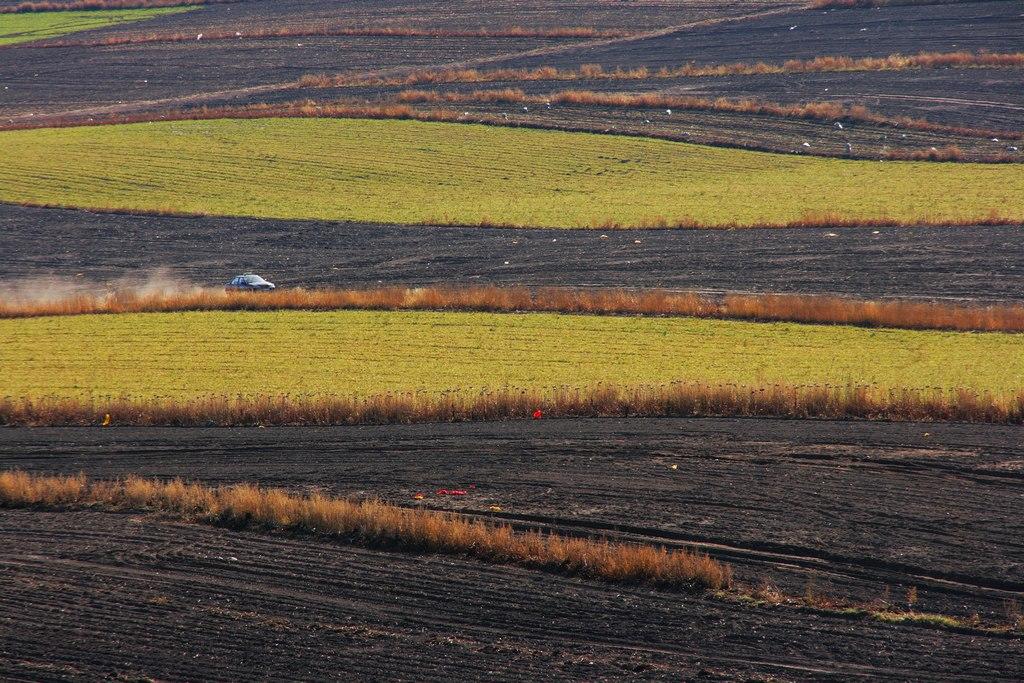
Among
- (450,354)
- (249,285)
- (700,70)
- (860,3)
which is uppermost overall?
(860,3)

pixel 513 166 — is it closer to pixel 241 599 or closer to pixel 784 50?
pixel 784 50

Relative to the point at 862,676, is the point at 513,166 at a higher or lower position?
higher

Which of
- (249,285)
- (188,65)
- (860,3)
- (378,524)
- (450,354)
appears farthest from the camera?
(860,3)

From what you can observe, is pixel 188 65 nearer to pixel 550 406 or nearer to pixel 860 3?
pixel 860 3

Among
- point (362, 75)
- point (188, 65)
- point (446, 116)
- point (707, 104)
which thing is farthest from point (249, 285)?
point (188, 65)

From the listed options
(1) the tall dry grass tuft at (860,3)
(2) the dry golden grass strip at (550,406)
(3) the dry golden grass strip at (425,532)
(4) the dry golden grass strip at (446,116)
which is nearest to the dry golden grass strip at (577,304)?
(2) the dry golden grass strip at (550,406)

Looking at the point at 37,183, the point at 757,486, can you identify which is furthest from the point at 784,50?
the point at 757,486

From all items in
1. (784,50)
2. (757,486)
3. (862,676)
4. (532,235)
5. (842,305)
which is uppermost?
(784,50)

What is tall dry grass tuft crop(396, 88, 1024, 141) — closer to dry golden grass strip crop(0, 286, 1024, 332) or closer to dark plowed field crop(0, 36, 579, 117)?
dark plowed field crop(0, 36, 579, 117)
